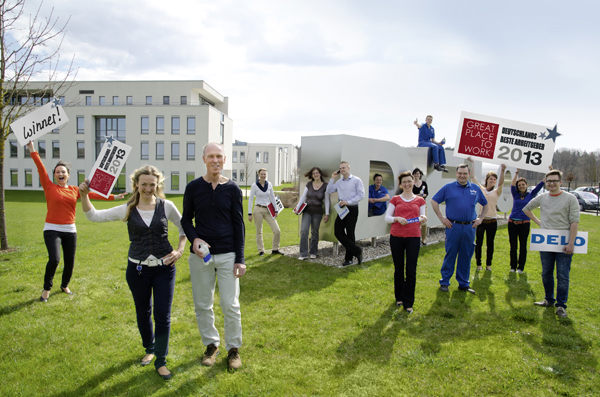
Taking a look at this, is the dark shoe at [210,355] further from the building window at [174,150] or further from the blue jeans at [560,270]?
the building window at [174,150]

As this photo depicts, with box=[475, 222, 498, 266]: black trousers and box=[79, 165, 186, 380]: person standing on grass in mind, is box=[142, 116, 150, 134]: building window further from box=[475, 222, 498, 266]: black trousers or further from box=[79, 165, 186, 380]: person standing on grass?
box=[79, 165, 186, 380]: person standing on grass

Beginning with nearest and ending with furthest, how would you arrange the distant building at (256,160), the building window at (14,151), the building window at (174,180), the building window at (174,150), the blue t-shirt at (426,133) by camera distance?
the blue t-shirt at (426,133)
the building window at (174,180)
the building window at (174,150)
the building window at (14,151)
the distant building at (256,160)

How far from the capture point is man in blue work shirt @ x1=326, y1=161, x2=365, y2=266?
7.41 m

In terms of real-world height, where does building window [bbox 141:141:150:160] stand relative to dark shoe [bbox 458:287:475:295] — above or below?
above

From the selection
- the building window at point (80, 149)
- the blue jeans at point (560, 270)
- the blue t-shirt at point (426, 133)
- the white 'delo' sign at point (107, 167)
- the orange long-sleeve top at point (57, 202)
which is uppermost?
the building window at point (80, 149)

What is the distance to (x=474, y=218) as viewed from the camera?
5855 millimetres

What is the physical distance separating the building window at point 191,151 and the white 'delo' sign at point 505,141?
120 feet

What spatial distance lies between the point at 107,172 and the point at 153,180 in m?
1.32

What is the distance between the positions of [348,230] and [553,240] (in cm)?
368

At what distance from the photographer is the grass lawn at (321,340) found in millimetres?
3270

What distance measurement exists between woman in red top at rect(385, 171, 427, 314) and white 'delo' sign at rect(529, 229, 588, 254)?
1.62 metres

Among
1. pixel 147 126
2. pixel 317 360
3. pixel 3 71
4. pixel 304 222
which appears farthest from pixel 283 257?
pixel 147 126

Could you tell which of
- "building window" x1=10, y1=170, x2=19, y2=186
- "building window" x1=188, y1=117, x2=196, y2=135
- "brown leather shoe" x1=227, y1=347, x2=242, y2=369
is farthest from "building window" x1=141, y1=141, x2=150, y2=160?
"brown leather shoe" x1=227, y1=347, x2=242, y2=369

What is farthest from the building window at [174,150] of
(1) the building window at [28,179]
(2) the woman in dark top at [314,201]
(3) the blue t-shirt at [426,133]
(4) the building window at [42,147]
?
(2) the woman in dark top at [314,201]
